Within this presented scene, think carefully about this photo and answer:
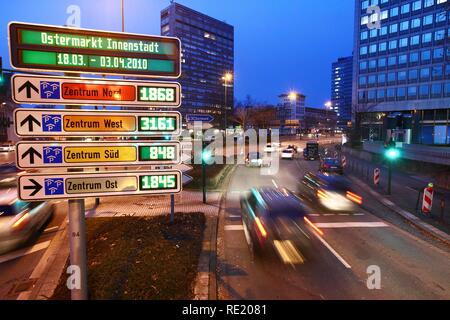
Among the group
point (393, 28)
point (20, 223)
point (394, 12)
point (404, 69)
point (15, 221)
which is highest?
point (394, 12)

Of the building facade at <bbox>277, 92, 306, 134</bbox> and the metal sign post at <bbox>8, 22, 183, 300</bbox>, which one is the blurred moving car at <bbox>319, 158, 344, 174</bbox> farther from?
the building facade at <bbox>277, 92, 306, 134</bbox>

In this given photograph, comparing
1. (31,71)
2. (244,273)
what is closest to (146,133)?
(31,71)

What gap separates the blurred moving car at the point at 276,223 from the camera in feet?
29.4

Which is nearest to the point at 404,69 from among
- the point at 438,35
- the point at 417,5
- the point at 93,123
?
the point at 438,35

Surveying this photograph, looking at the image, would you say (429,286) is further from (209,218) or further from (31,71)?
(31,71)

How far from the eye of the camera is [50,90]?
14.9ft

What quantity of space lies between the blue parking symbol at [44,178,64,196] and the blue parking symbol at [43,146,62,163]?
28 cm

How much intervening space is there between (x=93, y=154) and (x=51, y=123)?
28.1 inches

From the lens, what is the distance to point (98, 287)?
598cm

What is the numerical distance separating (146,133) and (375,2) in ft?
250

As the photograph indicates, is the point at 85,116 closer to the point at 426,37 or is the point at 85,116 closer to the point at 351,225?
the point at 351,225

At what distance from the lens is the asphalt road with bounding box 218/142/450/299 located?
6488mm

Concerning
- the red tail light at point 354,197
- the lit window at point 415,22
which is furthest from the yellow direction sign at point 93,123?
the lit window at point 415,22

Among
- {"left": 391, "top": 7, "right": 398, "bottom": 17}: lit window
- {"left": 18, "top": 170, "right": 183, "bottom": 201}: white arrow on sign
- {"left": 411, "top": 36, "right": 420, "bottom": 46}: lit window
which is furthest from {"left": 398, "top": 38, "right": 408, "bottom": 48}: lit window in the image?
{"left": 18, "top": 170, "right": 183, "bottom": 201}: white arrow on sign
